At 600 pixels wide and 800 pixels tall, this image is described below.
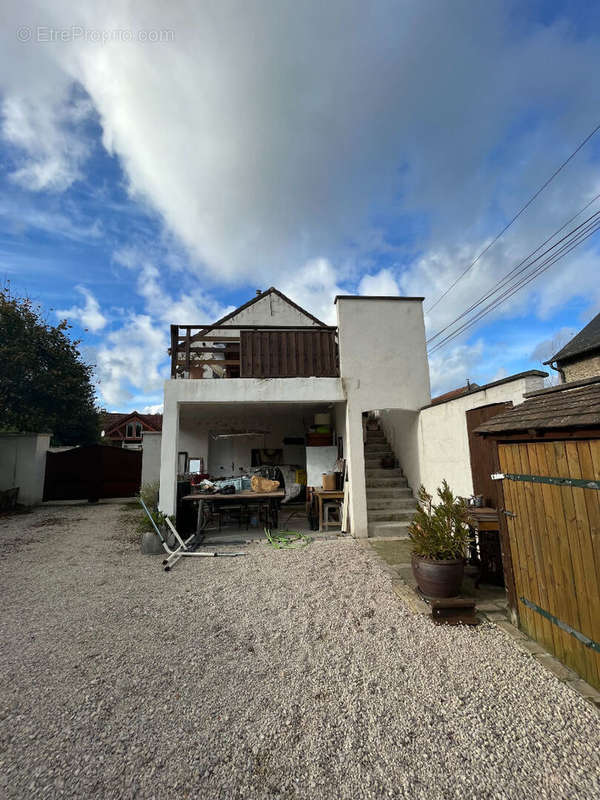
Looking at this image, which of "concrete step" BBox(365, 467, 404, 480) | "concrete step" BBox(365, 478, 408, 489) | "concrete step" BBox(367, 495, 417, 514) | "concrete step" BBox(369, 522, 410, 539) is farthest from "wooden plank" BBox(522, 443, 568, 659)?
"concrete step" BBox(365, 467, 404, 480)

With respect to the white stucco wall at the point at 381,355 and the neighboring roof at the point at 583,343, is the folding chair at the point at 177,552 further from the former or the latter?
the neighboring roof at the point at 583,343

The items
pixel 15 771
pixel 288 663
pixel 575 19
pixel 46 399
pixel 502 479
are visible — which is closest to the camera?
pixel 15 771

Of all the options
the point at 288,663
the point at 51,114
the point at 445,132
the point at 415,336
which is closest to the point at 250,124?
the point at 51,114

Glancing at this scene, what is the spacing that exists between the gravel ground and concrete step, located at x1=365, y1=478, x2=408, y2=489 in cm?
405

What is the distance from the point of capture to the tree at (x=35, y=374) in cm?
1207

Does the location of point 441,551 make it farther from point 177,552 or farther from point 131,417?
point 131,417

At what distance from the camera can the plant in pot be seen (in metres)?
3.62

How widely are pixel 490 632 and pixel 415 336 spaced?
5766 millimetres

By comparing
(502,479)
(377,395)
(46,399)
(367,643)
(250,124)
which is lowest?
(367,643)

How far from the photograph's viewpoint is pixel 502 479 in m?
3.30

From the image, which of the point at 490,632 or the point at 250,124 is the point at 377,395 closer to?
the point at 490,632

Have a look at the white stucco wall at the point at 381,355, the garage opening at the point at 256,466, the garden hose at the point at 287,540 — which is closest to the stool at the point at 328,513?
the garage opening at the point at 256,466

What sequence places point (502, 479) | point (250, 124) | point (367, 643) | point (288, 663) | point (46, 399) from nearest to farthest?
point (288, 663) → point (367, 643) → point (502, 479) → point (250, 124) → point (46, 399)

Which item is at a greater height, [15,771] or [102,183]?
[102,183]
